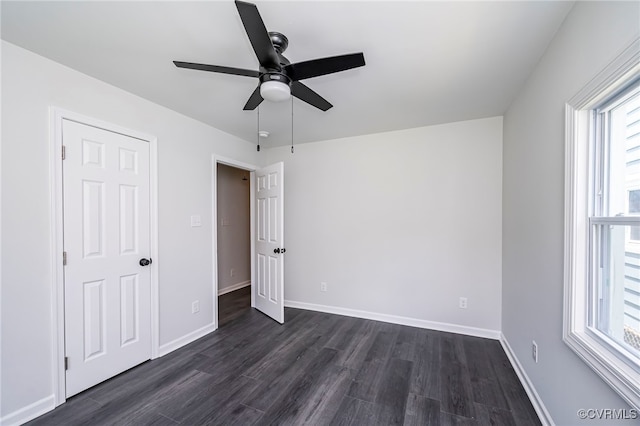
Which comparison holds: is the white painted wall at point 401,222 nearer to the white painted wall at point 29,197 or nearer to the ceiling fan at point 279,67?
the ceiling fan at point 279,67

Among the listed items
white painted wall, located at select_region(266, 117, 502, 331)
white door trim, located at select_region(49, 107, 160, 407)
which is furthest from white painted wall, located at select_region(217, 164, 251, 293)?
white door trim, located at select_region(49, 107, 160, 407)

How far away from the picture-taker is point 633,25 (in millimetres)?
925

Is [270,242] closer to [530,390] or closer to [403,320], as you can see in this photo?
[403,320]

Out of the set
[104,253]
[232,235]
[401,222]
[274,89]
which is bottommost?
[232,235]

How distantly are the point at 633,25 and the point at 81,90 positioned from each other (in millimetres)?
3174

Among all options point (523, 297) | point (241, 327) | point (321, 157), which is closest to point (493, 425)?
point (523, 297)

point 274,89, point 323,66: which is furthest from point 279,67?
point 323,66

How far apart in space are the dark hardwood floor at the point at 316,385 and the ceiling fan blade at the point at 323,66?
7.20 ft

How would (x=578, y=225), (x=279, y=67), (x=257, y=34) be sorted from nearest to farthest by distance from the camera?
(x=257, y=34), (x=578, y=225), (x=279, y=67)

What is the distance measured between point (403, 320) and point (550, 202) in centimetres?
216

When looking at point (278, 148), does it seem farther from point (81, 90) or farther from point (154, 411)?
point (154, 411)

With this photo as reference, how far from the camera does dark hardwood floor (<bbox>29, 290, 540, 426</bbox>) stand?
170cm

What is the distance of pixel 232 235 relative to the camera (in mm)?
4734

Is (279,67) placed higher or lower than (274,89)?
higher
